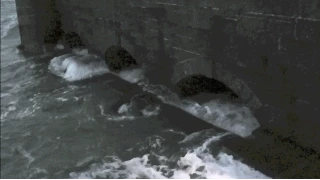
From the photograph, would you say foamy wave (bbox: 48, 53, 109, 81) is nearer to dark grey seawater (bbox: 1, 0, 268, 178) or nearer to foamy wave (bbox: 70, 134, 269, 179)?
dark grey seawater (bbox: 1, 0, 268, 178)

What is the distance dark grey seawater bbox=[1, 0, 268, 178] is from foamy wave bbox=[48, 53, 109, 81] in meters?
0.30

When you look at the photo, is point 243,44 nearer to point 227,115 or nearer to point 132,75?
point 227,115

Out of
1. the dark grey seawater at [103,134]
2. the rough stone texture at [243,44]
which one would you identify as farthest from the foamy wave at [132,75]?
the rough stone texture at [243,44]

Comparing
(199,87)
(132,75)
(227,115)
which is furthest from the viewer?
(132,75)

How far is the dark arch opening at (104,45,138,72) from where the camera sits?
11297 mm

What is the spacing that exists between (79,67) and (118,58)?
196 cm

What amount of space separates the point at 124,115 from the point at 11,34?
36.2ft

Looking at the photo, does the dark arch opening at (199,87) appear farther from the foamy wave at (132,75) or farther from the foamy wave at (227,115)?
the foamy wave at (132,75)

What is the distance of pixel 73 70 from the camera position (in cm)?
1280

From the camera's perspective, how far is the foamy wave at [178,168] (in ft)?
20.7

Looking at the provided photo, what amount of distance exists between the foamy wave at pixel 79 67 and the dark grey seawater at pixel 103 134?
302 millimetres

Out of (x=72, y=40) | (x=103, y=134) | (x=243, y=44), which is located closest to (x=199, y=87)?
(x=243, y=44)

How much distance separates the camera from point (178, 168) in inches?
264

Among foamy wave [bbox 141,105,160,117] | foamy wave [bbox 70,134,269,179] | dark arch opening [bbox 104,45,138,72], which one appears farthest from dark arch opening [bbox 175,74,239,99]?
dark arch opening [bbox 104,45,138,72]
